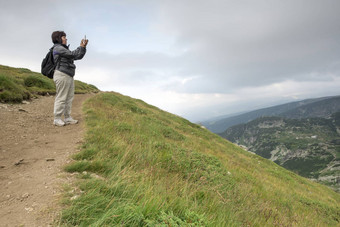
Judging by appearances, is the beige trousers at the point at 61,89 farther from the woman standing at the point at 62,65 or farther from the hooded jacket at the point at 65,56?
the hooded jacket at the point at 65,56

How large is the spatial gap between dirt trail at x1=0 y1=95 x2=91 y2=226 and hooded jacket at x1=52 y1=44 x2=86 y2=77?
8.53 ft

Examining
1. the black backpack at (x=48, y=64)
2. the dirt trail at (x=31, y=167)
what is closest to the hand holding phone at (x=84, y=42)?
the black backpack at (x=48, y=64)

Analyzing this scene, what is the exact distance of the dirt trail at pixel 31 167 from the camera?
87.6 inches

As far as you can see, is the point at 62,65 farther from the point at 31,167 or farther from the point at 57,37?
the point at 31,167

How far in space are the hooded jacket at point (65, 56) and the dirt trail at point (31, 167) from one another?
2600 mm

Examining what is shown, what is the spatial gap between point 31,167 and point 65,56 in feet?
16.7

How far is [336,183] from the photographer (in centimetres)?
13112

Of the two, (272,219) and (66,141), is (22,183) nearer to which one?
(66,141)

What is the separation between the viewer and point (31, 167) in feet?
11.9

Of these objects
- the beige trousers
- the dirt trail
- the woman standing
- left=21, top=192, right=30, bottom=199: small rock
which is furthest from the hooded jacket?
→ left=21, top=192, right=30, bottom=199: small rock

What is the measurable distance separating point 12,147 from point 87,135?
76.4 inches

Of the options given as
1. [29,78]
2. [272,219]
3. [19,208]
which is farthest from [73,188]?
[29,78]

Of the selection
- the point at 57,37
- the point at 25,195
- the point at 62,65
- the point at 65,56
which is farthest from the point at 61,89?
the point at 25,195

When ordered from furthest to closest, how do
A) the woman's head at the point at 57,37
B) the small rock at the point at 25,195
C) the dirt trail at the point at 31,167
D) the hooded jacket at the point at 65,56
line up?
the woman's head at the point at 57,37
the hooded jacket at the point at 65,56
the small rock at the point at 25,195
the dirt trail at the point at 31,167
